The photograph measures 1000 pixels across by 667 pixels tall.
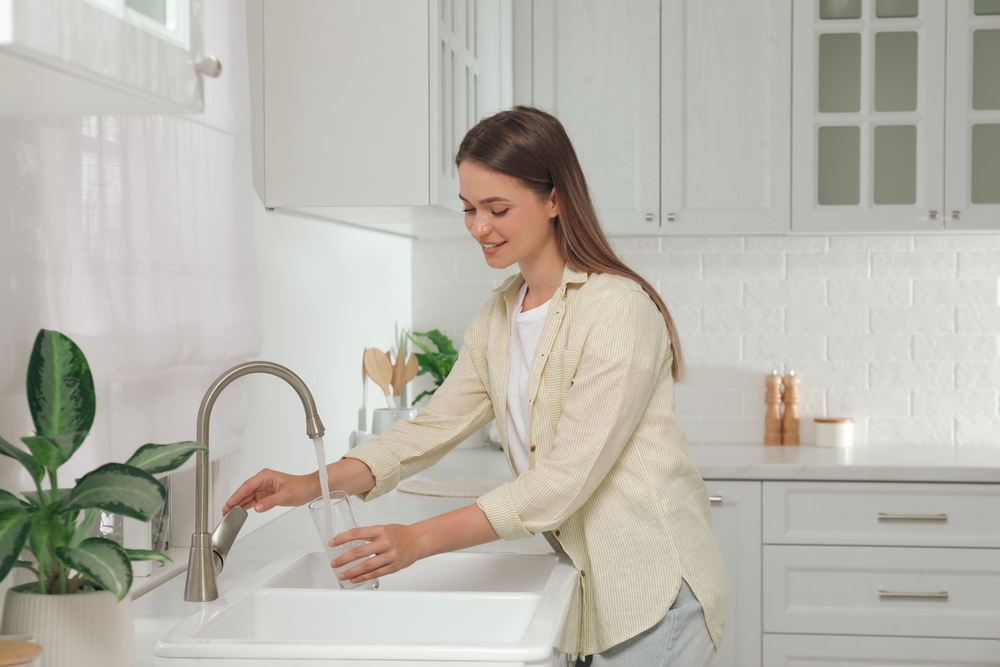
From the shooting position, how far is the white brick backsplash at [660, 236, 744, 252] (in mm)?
3316

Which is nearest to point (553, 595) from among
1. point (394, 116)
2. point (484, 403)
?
point (484, 403)

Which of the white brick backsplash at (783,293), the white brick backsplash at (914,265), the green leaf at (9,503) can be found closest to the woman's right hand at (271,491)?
the green leaf at (9,503)

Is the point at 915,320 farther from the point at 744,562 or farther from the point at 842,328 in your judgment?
the point at 744,562

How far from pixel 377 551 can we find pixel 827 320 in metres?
2.48

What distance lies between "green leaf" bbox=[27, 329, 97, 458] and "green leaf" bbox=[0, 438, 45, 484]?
24 mm

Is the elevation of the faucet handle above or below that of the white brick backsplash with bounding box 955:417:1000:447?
above

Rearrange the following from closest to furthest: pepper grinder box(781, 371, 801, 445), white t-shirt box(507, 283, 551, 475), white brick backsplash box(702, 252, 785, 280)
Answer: white t-shirt box(507, 283, 551, 475), pepper grinder box(781, 371, 801, 445), white brick backsplash box(702, 252, 785, 280)

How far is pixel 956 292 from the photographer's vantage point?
3223 millimetres

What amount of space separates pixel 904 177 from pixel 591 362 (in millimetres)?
2020

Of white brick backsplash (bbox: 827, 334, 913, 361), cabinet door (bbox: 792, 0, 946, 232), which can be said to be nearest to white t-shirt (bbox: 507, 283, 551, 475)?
cabinet door (bbox: 792, 0, 946, 232)

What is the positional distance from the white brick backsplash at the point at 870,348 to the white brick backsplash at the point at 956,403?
5.9 inches

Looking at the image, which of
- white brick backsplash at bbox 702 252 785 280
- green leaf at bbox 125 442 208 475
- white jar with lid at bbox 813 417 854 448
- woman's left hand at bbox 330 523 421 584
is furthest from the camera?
white brick backsplash at bbox 702 252 785 280

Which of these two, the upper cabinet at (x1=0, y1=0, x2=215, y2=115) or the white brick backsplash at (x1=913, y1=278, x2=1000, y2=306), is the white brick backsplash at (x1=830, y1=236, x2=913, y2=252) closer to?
the white brick backsplash at (x1=913, y1=278, x2=1000, y2=306)

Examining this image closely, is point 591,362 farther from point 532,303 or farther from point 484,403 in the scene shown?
point 484,403
